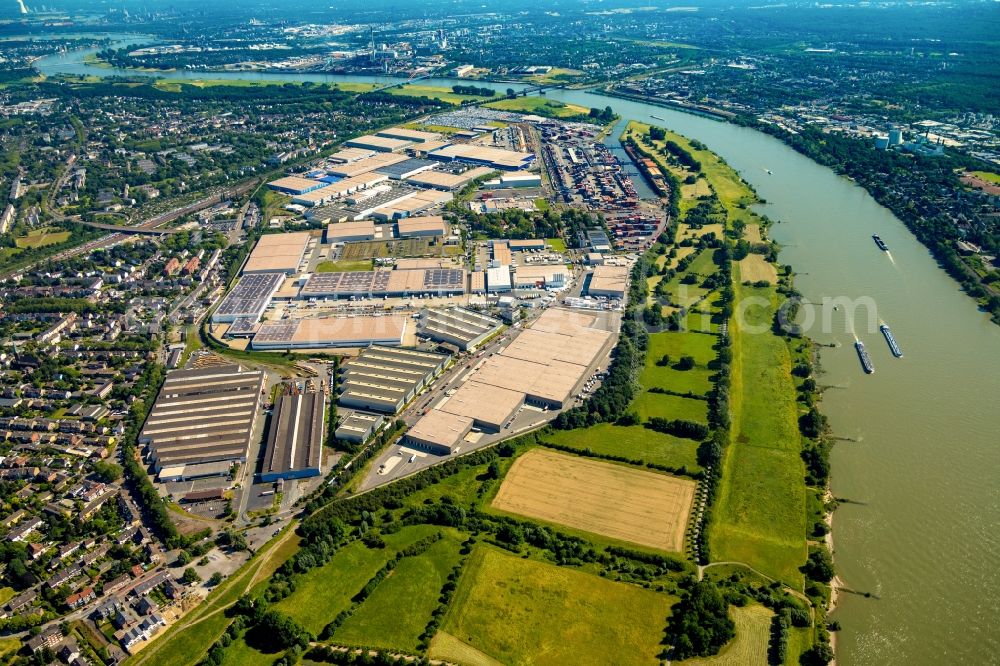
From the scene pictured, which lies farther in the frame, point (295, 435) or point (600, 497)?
point (295, 435)

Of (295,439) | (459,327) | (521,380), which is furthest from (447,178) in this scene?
(295,439)

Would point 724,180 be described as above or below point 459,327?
above

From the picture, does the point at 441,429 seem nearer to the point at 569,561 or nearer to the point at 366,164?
the point at 569,561

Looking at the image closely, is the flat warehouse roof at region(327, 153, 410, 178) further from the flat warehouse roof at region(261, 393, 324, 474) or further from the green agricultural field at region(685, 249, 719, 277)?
the flat warehouse roof at region(261, 393, 324, 474)

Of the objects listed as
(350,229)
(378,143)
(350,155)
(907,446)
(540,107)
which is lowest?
(907,446)

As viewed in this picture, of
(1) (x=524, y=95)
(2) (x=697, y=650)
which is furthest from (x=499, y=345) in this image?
(1) (x=524, y=95)

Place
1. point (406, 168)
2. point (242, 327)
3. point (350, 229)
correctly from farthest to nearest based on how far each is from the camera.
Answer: point (406, 168)
point (350, 229)
point (242, 327)

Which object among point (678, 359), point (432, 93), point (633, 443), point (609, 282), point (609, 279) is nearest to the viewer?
point (633, 443)
